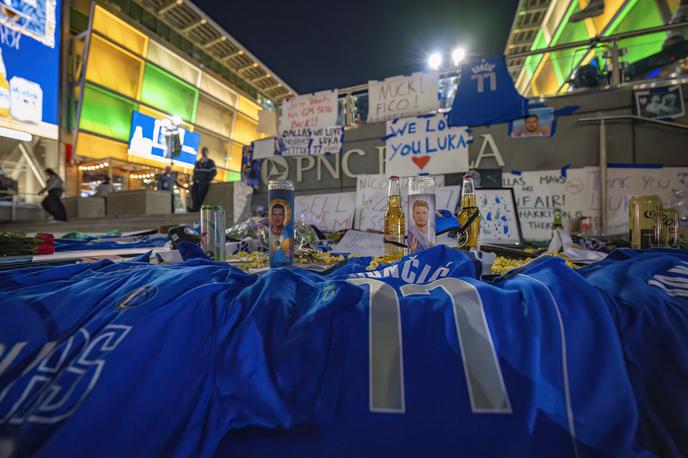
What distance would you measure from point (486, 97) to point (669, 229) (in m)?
1.50

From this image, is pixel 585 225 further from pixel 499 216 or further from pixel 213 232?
pixel 213 232

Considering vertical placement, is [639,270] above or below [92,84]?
below

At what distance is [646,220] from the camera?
1.24m

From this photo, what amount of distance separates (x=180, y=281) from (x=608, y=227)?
8.17 feet

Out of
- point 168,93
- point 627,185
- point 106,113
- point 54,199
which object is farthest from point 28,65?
point 627,185

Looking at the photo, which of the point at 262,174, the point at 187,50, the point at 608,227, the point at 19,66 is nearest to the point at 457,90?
the point at 608,227

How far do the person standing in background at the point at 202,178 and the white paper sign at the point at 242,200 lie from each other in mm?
2288

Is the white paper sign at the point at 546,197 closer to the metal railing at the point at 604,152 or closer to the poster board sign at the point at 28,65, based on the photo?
the metal railing at the point at 604,152

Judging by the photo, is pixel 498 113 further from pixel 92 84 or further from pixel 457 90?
pixel 92 84

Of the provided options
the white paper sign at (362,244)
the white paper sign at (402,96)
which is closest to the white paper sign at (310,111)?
the white paper sign at (402,96)

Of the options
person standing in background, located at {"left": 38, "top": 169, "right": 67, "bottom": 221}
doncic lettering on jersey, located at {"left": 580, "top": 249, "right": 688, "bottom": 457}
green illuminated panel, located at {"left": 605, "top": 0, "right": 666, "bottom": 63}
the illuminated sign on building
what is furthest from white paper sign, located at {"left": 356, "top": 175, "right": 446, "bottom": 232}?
the illuminated sign on building

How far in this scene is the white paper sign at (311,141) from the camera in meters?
2.68

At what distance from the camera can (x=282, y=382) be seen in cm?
45

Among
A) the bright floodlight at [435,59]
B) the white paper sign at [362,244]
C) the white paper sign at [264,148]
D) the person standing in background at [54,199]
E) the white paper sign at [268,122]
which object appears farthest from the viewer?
the person standing in background at [54,199]
